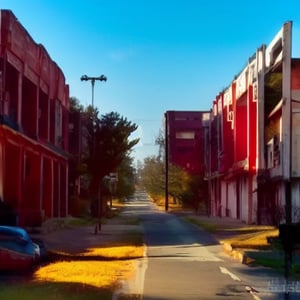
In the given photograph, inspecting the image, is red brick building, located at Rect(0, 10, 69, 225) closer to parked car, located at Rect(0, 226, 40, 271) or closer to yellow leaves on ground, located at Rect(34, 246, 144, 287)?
yellow leaves on ground, located at Rect(34, 246, 144, 287)

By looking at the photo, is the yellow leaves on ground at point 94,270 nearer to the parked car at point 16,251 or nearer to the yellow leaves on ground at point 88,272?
the yellow leaves on ground at point 88,272

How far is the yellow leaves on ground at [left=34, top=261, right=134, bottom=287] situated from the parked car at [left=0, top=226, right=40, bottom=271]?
0.38 m

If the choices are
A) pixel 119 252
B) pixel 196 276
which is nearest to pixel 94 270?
pixel 196 276

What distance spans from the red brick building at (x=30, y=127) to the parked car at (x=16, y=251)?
10.9 metres

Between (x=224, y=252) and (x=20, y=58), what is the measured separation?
46.9 ft

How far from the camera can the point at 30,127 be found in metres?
35.9

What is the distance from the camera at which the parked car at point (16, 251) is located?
1627cm

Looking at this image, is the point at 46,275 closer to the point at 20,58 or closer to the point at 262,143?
the point at 20,58

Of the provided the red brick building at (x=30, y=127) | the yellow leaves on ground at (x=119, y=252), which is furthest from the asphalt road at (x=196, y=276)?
the red brick building at (x=30, y=127)

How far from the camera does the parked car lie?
16.3m

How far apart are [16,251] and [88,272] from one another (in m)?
1.86

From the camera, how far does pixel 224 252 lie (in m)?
23.4

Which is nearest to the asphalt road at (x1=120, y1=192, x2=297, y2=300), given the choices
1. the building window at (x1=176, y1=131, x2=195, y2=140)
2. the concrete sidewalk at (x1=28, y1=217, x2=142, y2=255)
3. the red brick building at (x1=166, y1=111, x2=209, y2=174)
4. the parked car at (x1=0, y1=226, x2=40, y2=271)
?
the concrete sidewalk at (x1=28, y1=217, x2=142, y2=255)

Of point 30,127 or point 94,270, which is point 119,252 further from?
point 30,127
